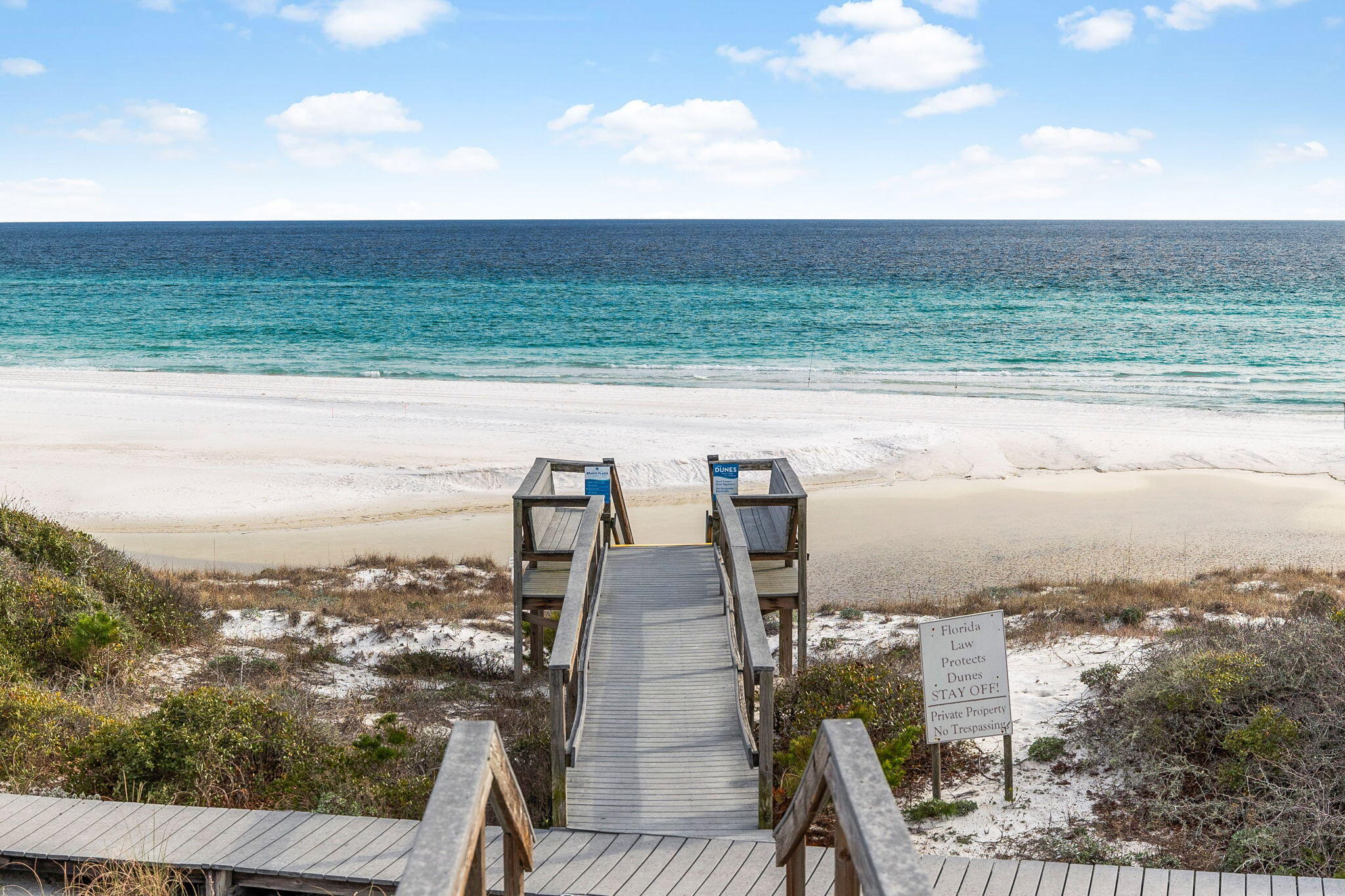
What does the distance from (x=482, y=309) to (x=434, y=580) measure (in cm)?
4103

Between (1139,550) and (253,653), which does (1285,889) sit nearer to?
(253,653)

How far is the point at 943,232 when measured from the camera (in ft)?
552

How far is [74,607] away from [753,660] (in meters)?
7.51

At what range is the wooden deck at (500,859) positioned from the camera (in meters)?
4.83

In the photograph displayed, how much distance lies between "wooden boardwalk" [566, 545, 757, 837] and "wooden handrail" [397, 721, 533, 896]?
2529 mm

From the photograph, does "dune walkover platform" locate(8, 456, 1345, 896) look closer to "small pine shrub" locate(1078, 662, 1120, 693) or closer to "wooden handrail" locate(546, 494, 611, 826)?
"wooden handrail" locate(546, 494, 611, 826)

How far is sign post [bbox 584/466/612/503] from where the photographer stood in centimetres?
1170

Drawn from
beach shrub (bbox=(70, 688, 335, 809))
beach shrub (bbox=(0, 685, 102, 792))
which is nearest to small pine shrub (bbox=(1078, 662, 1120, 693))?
beach shrub (bbox=(70, 688, 335, 809))

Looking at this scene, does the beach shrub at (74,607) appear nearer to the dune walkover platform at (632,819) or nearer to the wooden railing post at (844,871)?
the dune walkover platform at (632,819)

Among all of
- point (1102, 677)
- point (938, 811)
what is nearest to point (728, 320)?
point (1102, 677)

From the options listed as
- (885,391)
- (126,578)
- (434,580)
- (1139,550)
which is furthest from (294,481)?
(885,391)

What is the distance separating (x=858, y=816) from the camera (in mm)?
2580

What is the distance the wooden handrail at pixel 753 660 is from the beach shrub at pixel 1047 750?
195 centimetres

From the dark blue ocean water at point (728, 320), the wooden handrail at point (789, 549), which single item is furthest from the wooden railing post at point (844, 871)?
the dark blue ocean water at point (728, 320)
